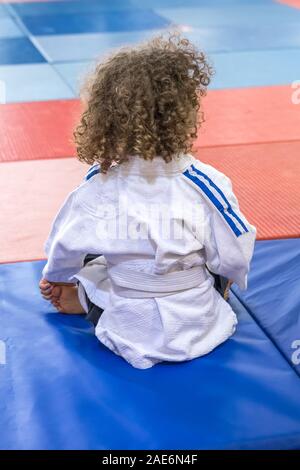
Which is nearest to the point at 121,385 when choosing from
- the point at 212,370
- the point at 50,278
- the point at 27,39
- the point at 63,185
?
the point at 212,370

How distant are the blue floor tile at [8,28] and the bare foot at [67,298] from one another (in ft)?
17.1

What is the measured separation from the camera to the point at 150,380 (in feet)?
6.77

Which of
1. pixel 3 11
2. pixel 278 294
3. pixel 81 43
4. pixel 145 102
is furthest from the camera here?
pixel 3 11

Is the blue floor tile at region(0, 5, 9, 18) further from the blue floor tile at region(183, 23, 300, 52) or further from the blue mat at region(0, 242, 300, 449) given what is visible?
the blue mat at region(0, 242, 300, 449)

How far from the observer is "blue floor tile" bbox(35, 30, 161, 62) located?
20.3 feet

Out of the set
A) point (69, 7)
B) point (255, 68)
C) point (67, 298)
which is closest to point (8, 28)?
point (69, 7)

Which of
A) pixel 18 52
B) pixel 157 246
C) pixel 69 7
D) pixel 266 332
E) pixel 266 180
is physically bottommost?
pixel 69 7

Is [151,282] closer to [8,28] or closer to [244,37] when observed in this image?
[244,37]

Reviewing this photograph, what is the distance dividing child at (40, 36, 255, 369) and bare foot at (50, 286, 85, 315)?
7.9 inches

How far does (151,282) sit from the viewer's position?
2.10 m

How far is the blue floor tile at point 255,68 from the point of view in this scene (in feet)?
17.7

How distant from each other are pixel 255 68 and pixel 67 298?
155 inches

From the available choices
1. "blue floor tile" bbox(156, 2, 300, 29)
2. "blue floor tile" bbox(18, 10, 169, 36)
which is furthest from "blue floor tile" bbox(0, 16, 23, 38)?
"blue floor tile" bbox(156, 2, 300, 29)

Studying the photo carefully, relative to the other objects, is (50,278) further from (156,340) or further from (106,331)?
(156,340)
